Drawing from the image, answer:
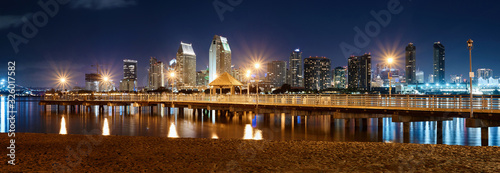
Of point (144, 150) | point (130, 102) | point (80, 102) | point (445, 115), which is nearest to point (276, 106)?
point (445, 115)

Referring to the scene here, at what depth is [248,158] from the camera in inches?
579

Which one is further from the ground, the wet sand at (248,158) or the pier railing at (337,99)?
the pier railing at (337,99)

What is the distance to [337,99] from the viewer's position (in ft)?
98.4

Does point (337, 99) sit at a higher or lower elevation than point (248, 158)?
higher

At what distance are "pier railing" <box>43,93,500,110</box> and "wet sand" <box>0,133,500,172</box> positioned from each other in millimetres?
7781

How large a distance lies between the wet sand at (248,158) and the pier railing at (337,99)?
306 inches

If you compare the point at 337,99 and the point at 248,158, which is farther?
the point at 337,99

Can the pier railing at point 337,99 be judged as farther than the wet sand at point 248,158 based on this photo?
Yes

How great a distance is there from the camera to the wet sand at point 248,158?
12.6 m

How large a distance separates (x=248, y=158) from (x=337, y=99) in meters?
17.0

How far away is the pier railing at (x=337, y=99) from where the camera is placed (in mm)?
24453

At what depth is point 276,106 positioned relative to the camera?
34.0 meters

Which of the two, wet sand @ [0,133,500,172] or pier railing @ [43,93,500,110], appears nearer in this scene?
wet sand @ [0,133,500,172]

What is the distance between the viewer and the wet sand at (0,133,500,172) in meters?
12.6
